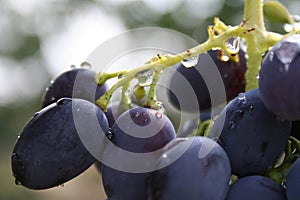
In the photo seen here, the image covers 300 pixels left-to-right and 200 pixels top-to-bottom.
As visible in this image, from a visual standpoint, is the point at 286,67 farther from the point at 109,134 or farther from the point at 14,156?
the point at 14,156

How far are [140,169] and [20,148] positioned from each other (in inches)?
6.6

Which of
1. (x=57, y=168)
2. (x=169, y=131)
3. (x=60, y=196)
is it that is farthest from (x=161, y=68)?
(x=60, y=196)

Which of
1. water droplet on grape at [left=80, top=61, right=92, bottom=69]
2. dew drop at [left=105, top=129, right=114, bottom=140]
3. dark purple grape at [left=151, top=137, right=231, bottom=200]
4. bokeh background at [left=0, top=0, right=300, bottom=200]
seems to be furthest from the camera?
bokeh background at [left=0, top=0, right=300, bottom=200]

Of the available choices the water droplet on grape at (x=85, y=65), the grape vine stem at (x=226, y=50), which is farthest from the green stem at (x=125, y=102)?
the water droplet on grape at (x=85, y=65)

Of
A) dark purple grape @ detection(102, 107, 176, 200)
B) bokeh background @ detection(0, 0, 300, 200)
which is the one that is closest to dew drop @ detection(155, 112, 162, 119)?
dark purple grape @ detection(102, 107, 176, 200)

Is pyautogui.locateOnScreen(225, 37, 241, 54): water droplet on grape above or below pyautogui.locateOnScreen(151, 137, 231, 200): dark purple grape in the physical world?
above

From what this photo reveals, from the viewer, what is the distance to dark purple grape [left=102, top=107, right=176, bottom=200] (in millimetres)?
694

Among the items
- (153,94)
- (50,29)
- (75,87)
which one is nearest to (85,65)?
(75,87)

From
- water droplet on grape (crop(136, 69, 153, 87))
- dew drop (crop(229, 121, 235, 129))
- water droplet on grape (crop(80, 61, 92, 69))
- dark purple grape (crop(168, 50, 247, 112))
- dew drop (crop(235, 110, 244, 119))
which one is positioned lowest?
dark purple grape (crop(168, 50, 247, 112))

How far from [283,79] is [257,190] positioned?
13 centimetres

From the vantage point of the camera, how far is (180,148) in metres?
0.66

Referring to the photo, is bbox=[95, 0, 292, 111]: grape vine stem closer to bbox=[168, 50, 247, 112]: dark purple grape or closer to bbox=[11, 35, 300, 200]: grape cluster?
bbox=[11, 35, 300, 200]: grape cluster

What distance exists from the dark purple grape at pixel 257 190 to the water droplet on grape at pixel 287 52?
0.48 ft

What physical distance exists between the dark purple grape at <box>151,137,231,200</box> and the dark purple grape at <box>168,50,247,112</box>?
291mm
